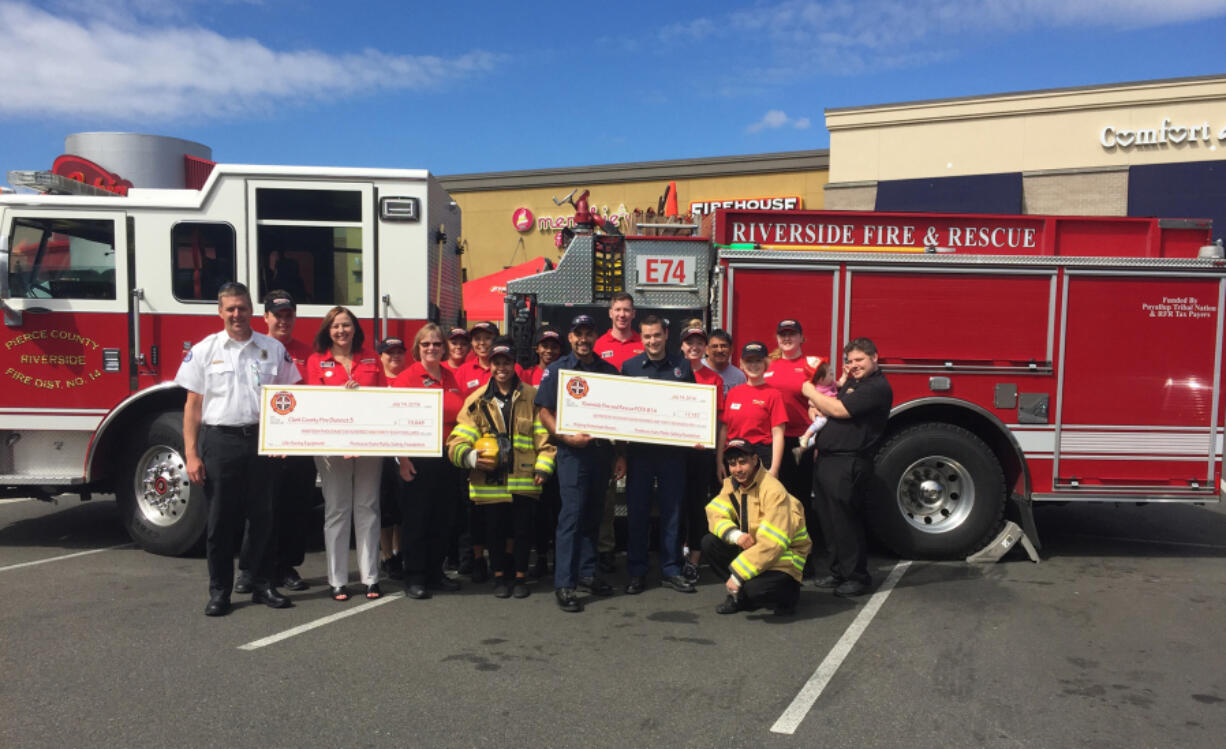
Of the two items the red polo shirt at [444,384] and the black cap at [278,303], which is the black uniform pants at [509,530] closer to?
the red polo shirt at [444,384]

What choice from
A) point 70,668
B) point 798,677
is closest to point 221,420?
point 70,668

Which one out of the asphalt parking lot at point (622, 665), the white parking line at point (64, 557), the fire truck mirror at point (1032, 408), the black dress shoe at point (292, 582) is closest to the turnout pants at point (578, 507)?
the asphalt parking lot at point (622, 665)

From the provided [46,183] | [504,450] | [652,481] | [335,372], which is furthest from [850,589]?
[46,183]

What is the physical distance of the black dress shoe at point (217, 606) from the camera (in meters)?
4.92

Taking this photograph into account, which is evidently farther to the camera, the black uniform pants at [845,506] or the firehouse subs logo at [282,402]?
the black uniform pants at [845,506]

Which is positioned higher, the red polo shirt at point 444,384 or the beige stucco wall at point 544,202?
the beige stucco wall at point 544,202

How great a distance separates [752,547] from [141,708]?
3.24m

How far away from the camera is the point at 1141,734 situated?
11.6ft

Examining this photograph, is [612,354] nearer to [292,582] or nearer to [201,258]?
[292,582]

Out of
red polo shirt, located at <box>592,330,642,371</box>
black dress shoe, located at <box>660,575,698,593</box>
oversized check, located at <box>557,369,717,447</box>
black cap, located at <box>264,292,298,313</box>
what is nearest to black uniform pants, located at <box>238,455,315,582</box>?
black cap, located at <box>264,292,298,313</box>

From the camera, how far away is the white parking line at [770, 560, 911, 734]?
3631mm

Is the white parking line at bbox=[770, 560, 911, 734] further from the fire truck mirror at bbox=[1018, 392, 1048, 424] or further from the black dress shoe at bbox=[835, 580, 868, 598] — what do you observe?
the fire truck mirror at bbox=[1018, 392, 1048, 424]

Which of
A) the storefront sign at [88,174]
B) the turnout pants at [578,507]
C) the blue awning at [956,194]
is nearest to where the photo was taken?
the turnout pants at [578,507]

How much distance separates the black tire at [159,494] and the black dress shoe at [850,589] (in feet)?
15.1
